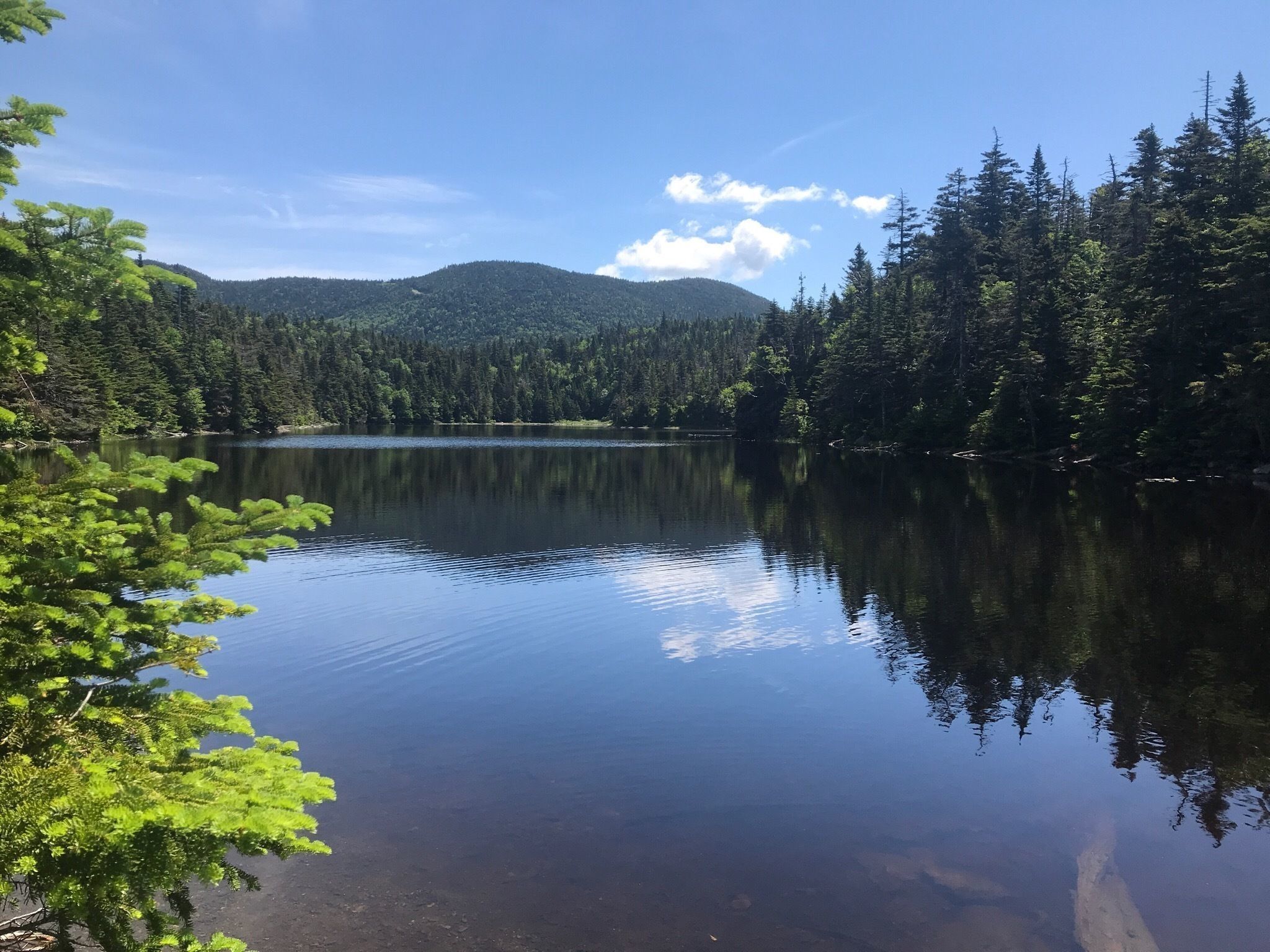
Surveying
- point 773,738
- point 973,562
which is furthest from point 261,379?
point 773,738

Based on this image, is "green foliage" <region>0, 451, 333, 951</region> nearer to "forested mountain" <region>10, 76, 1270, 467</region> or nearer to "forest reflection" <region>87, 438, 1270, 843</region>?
"forested mountain" <region>10, 76, 1270, 467</region>

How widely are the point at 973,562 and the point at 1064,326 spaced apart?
48287 mm

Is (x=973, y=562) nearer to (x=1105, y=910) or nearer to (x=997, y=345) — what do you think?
(x=1105, y=910)

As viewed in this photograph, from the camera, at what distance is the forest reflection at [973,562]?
48.3 ft

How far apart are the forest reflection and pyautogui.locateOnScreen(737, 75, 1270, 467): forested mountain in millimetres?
5894

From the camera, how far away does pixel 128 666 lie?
20.0 ft

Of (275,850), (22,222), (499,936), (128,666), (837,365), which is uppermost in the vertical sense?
(837,365)

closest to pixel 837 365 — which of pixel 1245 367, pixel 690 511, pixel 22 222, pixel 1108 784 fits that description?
pixel 1245 367

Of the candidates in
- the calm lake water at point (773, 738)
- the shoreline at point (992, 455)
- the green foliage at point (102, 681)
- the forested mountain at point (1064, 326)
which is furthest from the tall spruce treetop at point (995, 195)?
the green foliage at point (102, 681)

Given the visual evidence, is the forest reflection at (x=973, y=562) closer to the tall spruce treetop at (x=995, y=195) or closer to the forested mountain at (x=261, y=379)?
the forested mountain at (x=261, y=379)

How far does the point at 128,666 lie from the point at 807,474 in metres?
58.3

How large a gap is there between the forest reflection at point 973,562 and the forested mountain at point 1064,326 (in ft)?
19.3

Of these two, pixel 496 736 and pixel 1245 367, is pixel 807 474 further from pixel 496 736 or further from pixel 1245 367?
pixel 496 736

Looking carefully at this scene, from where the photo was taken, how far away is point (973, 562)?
90.9 feet
